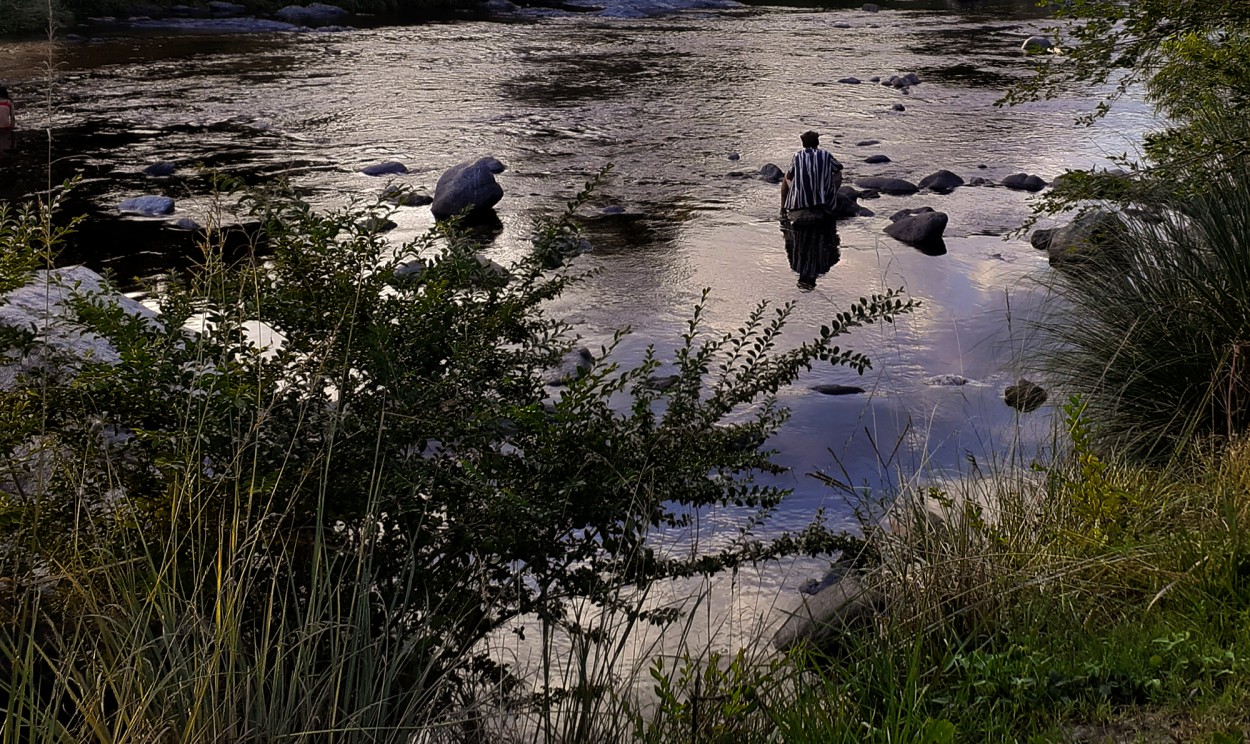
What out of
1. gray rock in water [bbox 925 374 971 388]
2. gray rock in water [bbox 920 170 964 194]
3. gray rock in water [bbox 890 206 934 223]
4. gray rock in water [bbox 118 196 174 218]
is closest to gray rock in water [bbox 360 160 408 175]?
gray rock in water [bbox 118 196 174 218]

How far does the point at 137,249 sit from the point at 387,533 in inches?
360

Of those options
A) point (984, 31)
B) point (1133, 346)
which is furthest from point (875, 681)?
point (984, 31)

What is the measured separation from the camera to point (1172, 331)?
18.4ft

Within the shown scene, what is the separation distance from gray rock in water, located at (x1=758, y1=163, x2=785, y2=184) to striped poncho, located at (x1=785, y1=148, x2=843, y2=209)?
1.97 metres

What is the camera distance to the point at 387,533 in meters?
3.41

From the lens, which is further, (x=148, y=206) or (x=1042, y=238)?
(x=148, y=206)

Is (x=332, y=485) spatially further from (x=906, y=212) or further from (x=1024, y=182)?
(x=1024, y=182)

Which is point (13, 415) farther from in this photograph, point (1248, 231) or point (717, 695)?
point (1248, 231)

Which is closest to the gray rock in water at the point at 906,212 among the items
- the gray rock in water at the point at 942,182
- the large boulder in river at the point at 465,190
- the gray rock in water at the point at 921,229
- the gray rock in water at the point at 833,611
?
the gray rock in water at the point at 921,229

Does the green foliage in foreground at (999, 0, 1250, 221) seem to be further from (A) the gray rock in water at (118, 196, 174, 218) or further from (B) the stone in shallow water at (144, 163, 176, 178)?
(B) the stone in shallow water at (144, 163, 176, 178)

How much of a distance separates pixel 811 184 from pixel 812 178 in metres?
0.07

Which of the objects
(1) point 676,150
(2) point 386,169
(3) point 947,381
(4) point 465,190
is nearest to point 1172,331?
(3) point 947,381

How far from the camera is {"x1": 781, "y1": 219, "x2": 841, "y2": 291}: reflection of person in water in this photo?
11.4 meters

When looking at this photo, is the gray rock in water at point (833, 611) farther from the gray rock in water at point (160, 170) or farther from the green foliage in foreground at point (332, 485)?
the gray rock in water at point (160, 170)
